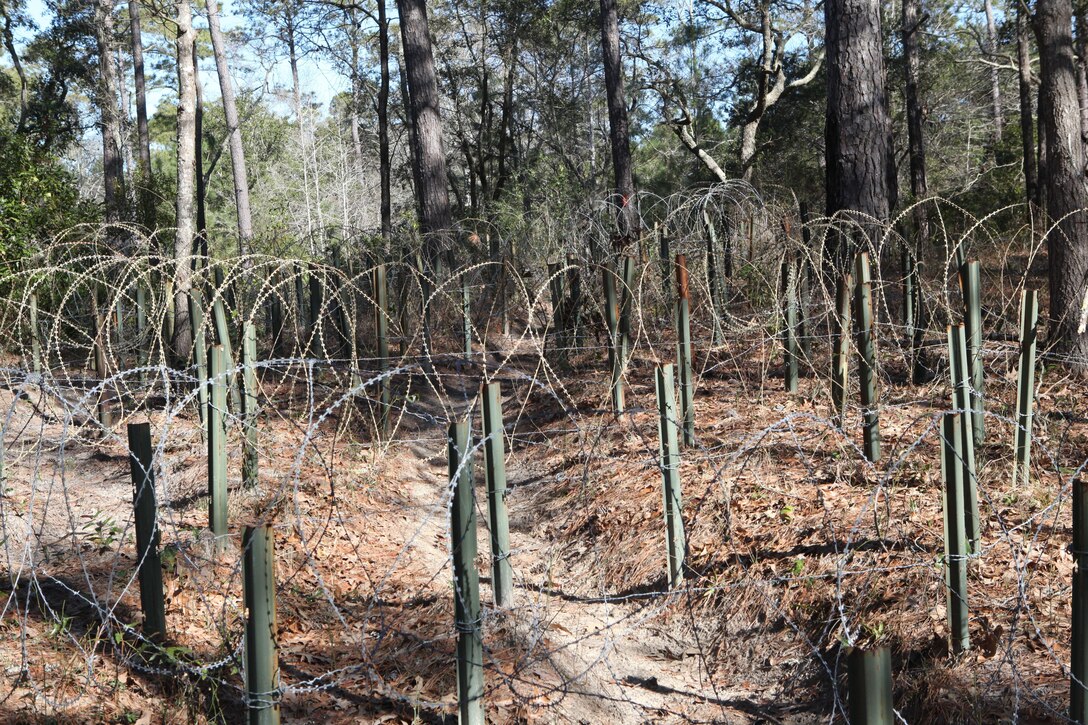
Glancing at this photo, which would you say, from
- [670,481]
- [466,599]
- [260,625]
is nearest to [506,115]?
[670,481]

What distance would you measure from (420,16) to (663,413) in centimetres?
1003

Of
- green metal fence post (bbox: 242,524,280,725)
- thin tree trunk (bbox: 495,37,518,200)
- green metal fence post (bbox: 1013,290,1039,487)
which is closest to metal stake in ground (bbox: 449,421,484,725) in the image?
green metal fence post (bbox: 242,524,280,725)

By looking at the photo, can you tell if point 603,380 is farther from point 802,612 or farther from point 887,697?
point 887,697

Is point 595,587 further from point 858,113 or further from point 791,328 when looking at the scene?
point 858,113

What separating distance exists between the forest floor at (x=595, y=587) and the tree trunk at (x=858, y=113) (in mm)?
2211

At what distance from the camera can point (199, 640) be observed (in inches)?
158

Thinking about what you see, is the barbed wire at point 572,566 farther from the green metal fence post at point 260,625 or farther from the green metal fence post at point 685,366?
the green metal fence post at point 685,366

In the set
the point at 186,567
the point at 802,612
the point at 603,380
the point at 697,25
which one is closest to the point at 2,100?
the point at 697,25

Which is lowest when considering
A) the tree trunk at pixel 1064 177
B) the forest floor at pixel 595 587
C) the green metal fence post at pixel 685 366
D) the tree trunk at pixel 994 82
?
the forest floor at pixel 595 587

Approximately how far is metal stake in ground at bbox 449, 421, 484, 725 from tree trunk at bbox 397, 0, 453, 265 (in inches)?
387

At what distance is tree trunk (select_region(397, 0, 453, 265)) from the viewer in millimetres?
12734

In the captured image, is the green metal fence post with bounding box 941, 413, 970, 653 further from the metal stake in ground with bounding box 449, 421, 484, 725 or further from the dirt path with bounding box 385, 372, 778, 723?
the metal stake in ground with bounding box 449, 421, 484, 725

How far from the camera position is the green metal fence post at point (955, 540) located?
3361mm

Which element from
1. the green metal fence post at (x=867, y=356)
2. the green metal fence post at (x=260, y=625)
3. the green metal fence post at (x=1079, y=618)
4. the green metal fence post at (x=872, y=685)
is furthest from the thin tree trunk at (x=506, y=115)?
the green metal fence post at (x=872, y=685)
